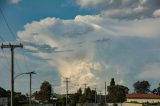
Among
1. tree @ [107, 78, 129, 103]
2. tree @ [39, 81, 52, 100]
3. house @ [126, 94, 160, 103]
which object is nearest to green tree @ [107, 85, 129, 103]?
tree @ [107, 78, 129, 103]

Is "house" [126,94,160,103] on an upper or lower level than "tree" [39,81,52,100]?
lower

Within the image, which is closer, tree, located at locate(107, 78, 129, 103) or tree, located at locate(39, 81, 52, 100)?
tree, located at locate(107, 78, 129, 103)

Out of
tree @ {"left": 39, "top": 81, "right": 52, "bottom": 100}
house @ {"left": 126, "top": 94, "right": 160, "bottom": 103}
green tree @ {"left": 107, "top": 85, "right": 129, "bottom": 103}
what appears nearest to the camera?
house @ {"left": 126, "top": 94, "right": 160, "bottom": 103}

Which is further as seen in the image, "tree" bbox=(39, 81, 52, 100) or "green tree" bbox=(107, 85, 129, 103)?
"tree" bbox=(39, 81, 52, 100)

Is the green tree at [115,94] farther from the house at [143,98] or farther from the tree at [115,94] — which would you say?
the house at [143,98]

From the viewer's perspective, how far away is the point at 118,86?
187375mm

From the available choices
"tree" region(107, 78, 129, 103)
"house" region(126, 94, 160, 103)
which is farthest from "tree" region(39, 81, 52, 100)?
"house" region(126, 94, 160, 103)

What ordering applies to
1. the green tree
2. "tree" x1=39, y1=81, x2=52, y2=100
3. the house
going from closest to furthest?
the house → the green tree → "tree" x1=39, y1=81, x2=52, y2=100

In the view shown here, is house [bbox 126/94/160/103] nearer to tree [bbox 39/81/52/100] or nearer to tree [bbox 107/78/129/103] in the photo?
Result: tree [bbox 107/78/129/103]

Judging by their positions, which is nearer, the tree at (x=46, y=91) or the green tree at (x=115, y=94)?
the green tree at (x=115, y=94)

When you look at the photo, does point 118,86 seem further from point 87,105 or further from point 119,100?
point 87,105

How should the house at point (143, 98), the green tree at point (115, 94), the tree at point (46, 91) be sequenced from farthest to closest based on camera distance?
1. the tree at point (46, 91)
2. the green tree at point (115, 94)
3. the house at point (143, 98)

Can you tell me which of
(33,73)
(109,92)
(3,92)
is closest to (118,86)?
(109,92)

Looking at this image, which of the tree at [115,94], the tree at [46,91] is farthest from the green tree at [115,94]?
the tree at [46,91]
